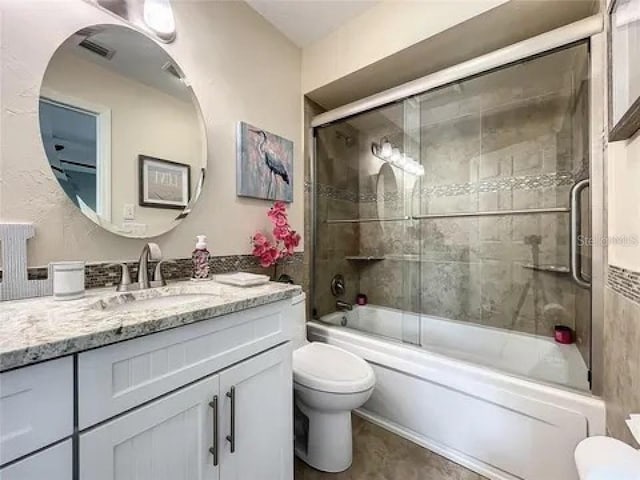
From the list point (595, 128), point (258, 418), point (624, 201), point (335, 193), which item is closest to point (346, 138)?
point (335, 193)

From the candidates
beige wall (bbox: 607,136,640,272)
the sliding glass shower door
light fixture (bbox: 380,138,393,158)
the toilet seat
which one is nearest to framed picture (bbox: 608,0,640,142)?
beige wall (bbox: 607,136,640,272)

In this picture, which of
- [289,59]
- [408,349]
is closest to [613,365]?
[408,349]

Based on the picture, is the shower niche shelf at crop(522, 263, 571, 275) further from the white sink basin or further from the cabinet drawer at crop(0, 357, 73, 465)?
the cabinet drawer at crop(0, 357, 73, 465)

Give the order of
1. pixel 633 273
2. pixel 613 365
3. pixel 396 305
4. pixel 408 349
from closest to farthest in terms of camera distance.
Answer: pixel 633 273, pixel 613 365, pixel 408 349, pixel 396 305

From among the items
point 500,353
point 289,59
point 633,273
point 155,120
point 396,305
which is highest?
point 289,59

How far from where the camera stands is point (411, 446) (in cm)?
143

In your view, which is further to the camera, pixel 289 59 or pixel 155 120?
pixel 289 59

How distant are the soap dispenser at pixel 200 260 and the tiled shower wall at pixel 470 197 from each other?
1.06 meters

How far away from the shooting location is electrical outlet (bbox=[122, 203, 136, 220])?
112 cm

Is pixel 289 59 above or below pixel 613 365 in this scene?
above

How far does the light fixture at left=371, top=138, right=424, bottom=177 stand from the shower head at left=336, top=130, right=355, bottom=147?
18 centimetres

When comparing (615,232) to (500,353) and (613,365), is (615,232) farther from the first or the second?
(500,353)

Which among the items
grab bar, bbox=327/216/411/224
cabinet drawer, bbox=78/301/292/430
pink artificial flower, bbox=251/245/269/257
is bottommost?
cabinet drawer, bbox=78/301/292/430

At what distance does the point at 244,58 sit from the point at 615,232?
75.1 inches
